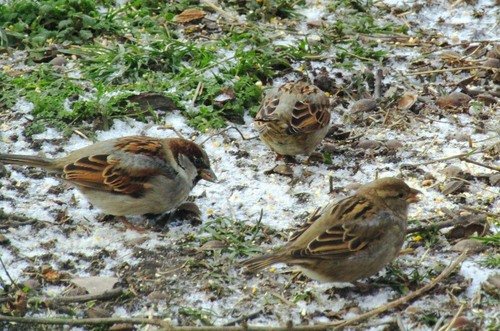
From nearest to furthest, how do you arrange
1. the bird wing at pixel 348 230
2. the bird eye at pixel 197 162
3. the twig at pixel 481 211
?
the bird wing at pixel 348 230 → the twig at pixel 481 211 → the bird eye at pixel 197 162

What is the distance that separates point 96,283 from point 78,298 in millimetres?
198

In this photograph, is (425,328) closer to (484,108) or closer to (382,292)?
(382,292)

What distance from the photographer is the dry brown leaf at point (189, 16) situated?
8.44 m

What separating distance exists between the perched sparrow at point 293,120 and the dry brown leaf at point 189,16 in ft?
5.34

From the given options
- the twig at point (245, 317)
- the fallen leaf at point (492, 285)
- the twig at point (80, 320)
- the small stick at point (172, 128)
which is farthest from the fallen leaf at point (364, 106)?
the twig at point (80, 320)

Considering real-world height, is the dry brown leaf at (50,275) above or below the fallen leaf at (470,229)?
below

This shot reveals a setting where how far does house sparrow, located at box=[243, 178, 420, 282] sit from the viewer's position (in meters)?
5.27

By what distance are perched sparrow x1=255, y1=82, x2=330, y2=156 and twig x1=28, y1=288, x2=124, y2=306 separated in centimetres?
202

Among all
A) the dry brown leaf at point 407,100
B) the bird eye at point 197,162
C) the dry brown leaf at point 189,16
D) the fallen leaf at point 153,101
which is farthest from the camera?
the dry brown leaf at point 189,16

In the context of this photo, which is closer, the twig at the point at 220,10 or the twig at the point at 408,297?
the twig at the point at 408,297

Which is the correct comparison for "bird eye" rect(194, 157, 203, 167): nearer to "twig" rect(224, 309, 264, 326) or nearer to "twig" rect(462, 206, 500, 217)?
"twig" rect(224, 309, 264, 326)

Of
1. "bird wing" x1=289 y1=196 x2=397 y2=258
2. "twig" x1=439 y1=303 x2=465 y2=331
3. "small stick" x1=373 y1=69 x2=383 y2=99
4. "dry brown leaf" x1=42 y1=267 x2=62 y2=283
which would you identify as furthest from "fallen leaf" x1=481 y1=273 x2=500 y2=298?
"small stick" x1=373 y1=69 x2=383 y2=99

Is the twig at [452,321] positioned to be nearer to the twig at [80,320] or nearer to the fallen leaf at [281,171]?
the twig at [80,320]

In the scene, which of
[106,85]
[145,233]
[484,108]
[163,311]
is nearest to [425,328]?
[163,311]
